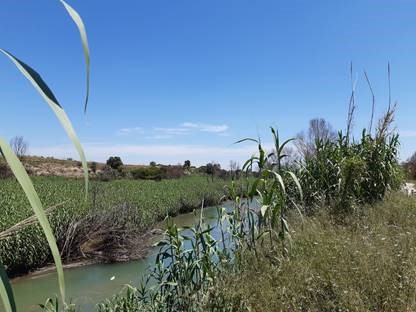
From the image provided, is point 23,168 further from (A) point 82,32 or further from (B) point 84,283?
(B) point 84,283

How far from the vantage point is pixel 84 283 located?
7.40 meters

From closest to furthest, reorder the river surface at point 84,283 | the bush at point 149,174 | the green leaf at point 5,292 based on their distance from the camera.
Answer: the green leaf at point 5,292, the river surface at point 84,283, the bush at point 149,174

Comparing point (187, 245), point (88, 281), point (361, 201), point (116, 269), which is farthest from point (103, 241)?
point (361, 201)

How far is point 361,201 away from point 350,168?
23.5 inches

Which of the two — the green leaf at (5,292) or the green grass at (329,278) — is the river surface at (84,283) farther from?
the green leaf at (5,292)

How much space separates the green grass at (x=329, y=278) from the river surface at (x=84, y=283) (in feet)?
6.70

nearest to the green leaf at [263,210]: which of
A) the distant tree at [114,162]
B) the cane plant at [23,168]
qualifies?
the cane plant at [23,168]

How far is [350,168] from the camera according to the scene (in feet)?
21.8

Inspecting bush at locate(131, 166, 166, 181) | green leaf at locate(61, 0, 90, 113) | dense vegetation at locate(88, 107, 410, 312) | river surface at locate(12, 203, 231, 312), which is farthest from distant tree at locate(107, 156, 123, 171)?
green leaf at locate(61, 0, 90, 113)

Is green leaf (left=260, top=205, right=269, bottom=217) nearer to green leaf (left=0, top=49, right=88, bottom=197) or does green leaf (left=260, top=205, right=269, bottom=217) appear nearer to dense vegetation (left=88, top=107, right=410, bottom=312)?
dense vegetation (left=88, top=107, right=410, bottom=312)

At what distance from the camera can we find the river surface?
20.6 ft

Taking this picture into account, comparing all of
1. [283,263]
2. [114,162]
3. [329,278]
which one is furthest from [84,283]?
[114,162]

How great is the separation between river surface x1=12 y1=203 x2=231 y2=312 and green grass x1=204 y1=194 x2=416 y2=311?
6.70ft

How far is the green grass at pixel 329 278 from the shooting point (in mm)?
2791
